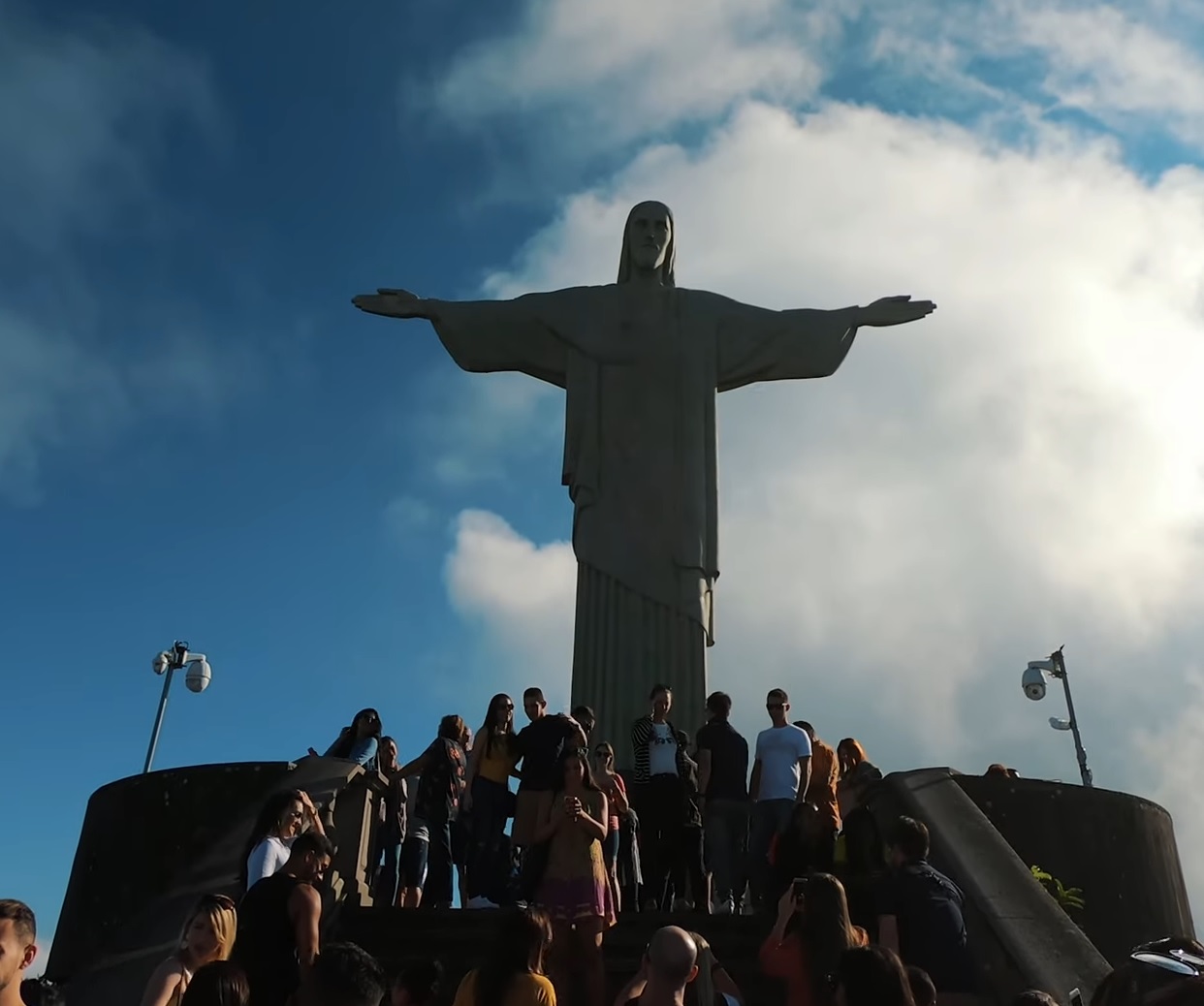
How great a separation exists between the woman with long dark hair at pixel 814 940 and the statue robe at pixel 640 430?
6.74 m

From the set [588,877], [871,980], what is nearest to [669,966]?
[871,980]

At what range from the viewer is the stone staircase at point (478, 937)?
6.28m

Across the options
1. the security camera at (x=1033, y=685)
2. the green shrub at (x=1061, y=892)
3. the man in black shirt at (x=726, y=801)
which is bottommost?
the green shrub at (x=1061, y=892)

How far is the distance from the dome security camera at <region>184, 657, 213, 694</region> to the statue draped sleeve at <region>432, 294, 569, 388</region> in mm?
7400

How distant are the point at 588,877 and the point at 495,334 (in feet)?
27.5

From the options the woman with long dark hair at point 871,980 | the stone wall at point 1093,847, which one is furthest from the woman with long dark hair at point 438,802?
the woman with long dark hair at point 871,980

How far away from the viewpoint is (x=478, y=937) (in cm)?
659

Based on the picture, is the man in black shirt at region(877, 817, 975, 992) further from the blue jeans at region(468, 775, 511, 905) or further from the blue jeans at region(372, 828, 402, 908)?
the blue jeans at region(372, 828, 402, 908)

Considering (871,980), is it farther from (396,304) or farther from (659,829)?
(396,304)

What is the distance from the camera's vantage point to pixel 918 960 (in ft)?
16.1

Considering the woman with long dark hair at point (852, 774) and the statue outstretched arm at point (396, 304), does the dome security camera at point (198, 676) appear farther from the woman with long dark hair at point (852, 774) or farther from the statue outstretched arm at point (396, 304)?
the woman with long dark hair at point (852, 774)

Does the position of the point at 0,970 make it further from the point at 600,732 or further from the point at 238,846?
the point at 600,732

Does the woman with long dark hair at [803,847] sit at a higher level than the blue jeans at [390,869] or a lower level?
lower

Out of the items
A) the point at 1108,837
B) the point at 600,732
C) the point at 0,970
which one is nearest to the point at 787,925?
the point at 0,970
